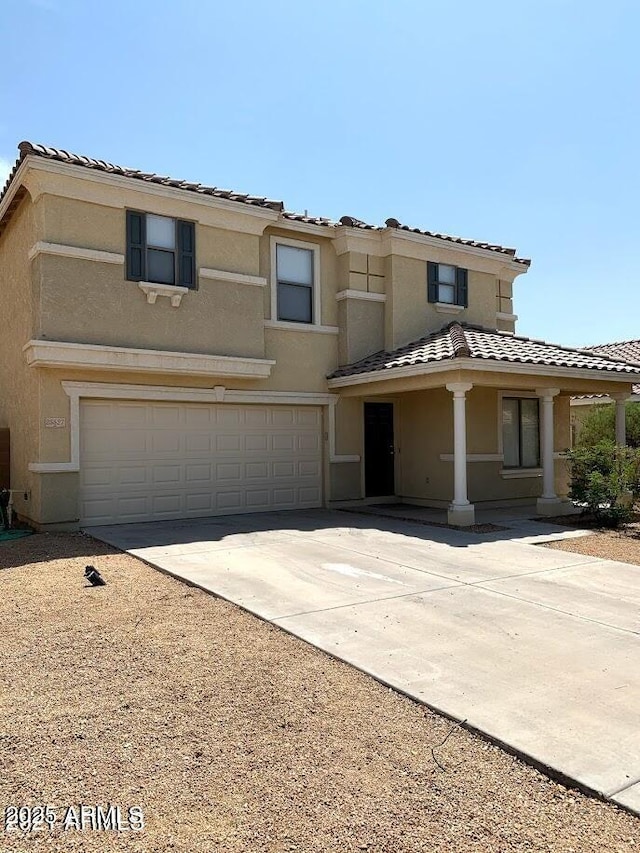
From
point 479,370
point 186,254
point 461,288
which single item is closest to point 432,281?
point 461,288

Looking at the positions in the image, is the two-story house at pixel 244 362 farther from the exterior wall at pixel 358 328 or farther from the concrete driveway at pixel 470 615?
the concrete driveway at pixel 470 615

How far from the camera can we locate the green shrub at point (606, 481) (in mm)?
11742

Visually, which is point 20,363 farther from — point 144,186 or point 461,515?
point 461,515

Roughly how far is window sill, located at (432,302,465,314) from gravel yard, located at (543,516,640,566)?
6.54 metres

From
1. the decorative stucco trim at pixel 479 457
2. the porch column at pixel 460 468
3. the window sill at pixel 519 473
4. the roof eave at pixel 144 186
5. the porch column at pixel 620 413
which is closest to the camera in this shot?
the roof eave at pixel 144 186

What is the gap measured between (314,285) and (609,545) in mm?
7925

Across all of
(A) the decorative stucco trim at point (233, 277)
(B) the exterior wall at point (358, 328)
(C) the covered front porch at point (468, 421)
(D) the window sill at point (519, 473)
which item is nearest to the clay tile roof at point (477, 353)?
(C) the covered front porch at point (468, 421)

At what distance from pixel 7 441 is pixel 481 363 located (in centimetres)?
943

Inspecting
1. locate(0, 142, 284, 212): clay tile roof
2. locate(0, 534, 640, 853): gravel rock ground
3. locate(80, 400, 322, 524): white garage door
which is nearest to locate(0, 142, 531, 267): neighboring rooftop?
locate(0, 142, 284, 212): clay tile roof

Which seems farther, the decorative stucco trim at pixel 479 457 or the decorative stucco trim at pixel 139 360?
the decorative stucco trim at pixel 479 457

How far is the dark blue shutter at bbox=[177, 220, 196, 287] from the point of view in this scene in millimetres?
12195

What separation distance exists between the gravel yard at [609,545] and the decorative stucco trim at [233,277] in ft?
23.9

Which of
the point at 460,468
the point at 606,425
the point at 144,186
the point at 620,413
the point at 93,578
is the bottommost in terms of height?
the point at 93,578

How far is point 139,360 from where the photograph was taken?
11.6m
